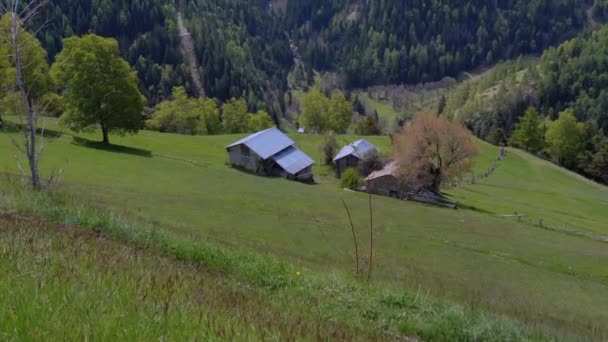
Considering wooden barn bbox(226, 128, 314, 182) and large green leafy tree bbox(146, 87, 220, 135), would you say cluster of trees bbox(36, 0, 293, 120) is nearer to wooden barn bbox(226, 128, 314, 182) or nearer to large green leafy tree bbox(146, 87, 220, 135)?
large green leafy tree bbox(146, 87, 220, 135)

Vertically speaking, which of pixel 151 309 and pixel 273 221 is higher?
pixel 151 309

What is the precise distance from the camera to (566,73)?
518 ft

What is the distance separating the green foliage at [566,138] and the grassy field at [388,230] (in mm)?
41727

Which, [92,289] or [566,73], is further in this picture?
→ [566,73]

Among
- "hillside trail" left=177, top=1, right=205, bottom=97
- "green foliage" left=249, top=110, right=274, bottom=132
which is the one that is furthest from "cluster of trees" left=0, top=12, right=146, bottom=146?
"hillside trail" left=177, top=1, right=205, bottom=97

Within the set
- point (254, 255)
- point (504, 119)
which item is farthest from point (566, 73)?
point (254, 255)

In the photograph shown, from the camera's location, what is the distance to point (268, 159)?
185 ft

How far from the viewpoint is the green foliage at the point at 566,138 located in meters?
95.1

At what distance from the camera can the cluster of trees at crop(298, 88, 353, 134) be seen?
311 ft

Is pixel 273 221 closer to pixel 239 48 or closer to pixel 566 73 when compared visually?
pixel 566 73

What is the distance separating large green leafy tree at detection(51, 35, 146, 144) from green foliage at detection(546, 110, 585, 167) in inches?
3331

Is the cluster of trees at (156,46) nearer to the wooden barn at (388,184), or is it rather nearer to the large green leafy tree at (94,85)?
the wooden barn at (388,184)

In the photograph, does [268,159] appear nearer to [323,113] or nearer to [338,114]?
[323,113]

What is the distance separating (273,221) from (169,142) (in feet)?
139
